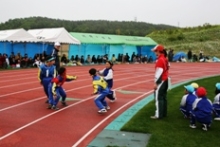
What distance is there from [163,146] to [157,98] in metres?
2.10

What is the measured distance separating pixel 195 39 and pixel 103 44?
32.2m

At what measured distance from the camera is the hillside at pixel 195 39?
164 ft

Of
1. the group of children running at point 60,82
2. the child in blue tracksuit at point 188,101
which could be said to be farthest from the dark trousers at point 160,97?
the group of children running at point 60,82

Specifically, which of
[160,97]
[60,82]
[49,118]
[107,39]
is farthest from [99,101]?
[107,39]

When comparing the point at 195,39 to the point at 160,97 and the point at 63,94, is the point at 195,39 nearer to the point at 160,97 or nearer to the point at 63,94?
the point at 63,94

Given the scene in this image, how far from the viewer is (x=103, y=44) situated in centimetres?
2927

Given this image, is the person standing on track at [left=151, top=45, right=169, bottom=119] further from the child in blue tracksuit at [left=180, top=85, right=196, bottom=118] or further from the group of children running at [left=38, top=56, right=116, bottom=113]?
the group of children running at [left=38, top=56, right=116, bottom=113]

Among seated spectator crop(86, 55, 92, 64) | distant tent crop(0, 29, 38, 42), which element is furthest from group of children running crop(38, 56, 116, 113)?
seated spectator crop(86, 55, 92, 64)

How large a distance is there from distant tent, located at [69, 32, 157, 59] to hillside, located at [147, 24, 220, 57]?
1880 cm

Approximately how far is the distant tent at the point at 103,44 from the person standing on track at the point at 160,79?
19637mm

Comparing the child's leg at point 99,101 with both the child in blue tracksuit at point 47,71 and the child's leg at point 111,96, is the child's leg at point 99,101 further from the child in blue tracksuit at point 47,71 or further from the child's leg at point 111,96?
the child in blue tracksuit at point 47,71

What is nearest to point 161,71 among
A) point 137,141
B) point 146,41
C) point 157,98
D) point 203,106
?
point 157,98

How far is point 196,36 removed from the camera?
57.9 metres

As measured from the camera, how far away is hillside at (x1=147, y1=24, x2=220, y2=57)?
49.9 meters
